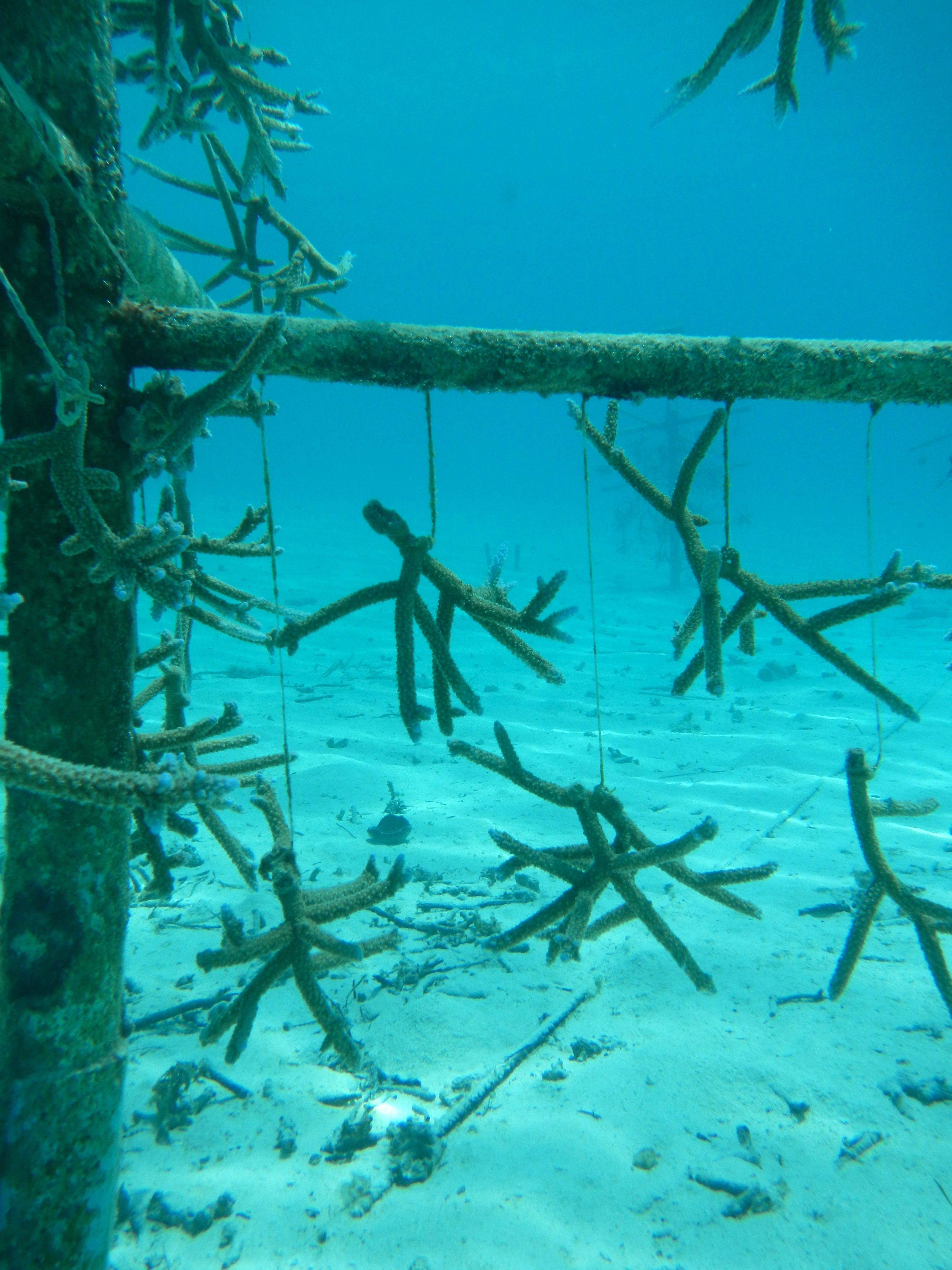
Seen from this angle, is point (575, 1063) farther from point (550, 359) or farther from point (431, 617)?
point (550, 359)

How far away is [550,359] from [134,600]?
1.46 meters

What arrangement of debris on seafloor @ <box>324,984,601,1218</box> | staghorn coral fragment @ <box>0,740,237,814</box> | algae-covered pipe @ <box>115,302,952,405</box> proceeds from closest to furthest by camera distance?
staghorn coral fragment @ <box>0,740,237,814</box>
algae-covered pipe @ <box>115,302,952,405</box>
debris on seafloor @ <box>324,984,601,1218</box>

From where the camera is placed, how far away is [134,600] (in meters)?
1.77

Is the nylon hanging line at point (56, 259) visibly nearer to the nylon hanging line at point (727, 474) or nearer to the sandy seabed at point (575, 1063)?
the nylon hanging line at point (727, 474)

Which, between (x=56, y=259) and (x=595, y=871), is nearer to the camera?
(x=56, y=259)

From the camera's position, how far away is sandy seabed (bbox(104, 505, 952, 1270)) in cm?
225

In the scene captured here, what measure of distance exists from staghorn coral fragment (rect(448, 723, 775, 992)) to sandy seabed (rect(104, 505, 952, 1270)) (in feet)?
3.25

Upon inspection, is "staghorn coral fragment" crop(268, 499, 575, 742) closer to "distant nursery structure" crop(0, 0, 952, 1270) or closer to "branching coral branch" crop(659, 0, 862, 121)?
"distant nursery structure" crop(0, 0, 952, 1270)

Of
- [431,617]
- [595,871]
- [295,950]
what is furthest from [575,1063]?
[431,617]

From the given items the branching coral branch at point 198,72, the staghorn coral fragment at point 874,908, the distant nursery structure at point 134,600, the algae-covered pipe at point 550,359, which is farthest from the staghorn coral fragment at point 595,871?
the branching coral branch at point 198,72

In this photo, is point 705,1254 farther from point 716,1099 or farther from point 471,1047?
point 471,1047

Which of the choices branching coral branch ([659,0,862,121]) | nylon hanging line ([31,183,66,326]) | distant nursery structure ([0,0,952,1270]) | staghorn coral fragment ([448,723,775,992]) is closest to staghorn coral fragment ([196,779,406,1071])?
distant nursery structure ([0,0,952,1270])

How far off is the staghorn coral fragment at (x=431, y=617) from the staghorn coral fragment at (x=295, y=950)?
53cm

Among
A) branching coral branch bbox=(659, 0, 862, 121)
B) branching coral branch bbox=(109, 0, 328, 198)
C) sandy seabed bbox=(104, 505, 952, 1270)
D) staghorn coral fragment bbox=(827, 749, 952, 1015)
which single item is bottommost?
sandy seabed bbox=(104, 505, 952, 1270)
